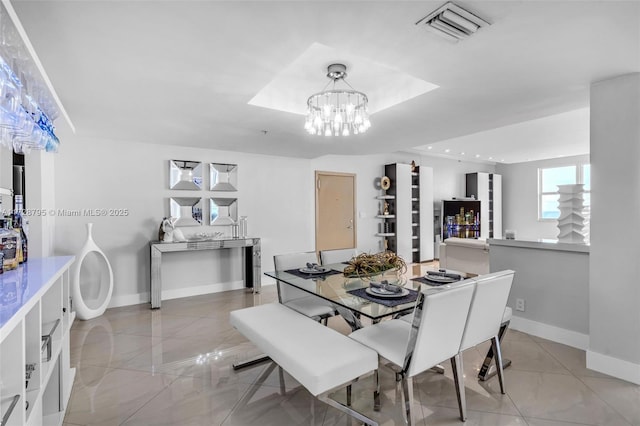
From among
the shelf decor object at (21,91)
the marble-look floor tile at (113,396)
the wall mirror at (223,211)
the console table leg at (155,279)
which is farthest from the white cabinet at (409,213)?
the shelf decor object at (21,91)

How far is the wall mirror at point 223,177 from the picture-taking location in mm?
4777

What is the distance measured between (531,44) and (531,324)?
2.62 metres

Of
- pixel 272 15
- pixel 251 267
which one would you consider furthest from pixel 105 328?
pixel 272 15

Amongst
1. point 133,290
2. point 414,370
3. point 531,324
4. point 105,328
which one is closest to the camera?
point 414,370

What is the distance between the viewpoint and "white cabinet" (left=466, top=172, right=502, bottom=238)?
8039 millimetres

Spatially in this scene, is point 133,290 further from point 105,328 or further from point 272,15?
point 272,15

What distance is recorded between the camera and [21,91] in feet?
5.73

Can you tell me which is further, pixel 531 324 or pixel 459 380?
pixel 531 324

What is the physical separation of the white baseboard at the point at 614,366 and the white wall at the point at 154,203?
403cm

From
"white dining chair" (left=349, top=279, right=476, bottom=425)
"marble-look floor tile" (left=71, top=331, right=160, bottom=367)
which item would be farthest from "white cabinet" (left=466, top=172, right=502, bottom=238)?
"marble-look floor tile" (left=71, top=331, right=160, bottom=367)

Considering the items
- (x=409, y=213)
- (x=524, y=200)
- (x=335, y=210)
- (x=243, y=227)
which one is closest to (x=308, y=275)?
(x=243, y=227)

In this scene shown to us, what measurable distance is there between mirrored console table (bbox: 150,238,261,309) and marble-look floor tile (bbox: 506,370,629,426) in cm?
342

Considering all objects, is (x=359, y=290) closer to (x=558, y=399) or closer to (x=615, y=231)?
(x=558, y=399)

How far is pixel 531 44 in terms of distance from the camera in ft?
5.85
